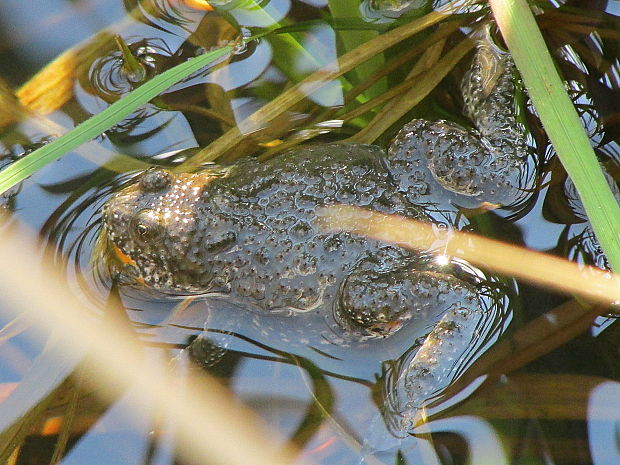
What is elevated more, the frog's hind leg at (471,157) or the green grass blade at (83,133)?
the green grass blade at (83,133)

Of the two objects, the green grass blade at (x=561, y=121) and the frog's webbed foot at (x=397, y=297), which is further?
the frog's webbed foot at (x=397, y=297)

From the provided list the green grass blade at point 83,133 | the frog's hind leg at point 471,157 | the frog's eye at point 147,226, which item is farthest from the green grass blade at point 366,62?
the frog's eye at point 147,226

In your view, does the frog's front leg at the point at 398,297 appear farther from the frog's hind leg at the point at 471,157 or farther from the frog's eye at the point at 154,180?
the frog's eye at the point at 154,180

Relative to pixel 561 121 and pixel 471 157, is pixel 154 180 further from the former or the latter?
pixel 561 121

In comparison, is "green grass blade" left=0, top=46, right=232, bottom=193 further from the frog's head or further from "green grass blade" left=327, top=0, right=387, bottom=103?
"green grass blade" left=327, top=0, right=387, bottom=103

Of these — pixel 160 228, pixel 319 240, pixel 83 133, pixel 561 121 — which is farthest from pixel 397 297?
pixel 83 133

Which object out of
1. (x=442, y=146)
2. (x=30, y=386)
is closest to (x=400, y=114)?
(x=442, y=146)
